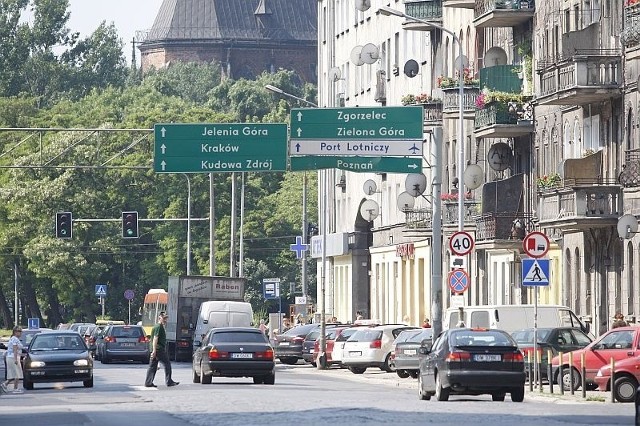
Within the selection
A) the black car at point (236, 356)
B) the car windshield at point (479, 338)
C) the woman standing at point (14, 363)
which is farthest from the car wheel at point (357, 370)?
the car windshield at point (479, 338)

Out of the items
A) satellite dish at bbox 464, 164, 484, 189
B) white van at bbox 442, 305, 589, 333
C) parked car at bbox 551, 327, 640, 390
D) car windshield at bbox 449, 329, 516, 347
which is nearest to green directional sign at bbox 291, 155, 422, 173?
white van at bbox 442, 305, 589, 333

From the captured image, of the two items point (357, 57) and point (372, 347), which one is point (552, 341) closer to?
point (372, 347)

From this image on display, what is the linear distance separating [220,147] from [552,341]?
54.6 ft

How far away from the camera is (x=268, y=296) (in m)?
85.8

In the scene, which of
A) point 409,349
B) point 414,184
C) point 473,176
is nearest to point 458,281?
point 409,349

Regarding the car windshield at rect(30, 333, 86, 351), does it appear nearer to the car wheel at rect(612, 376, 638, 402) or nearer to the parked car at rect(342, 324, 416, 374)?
the parked car at rect(342, 324, 416, 374)

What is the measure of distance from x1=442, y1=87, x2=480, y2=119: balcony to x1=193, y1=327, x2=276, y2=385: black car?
21.4 meters

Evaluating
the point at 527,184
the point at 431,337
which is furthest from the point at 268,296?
the point at 431,337

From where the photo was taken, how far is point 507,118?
2532 inches

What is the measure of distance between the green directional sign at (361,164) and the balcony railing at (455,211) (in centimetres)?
1531

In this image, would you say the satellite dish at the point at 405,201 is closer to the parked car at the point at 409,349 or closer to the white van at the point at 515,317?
the parked car at the point at 409,349

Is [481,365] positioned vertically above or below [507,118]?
below

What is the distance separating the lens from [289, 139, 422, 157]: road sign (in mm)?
53000

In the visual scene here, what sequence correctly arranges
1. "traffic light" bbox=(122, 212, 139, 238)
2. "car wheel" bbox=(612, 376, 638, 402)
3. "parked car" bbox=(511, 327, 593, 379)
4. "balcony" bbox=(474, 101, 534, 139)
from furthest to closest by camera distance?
"traffic light" bbox=(122, 212, 139, 238), "balcony" bbox=(474, 101, 534, 139), "parked car" bbox=(511, 327, 593, 379), "car wheel" bbox=(612, 376, 638, 402)
